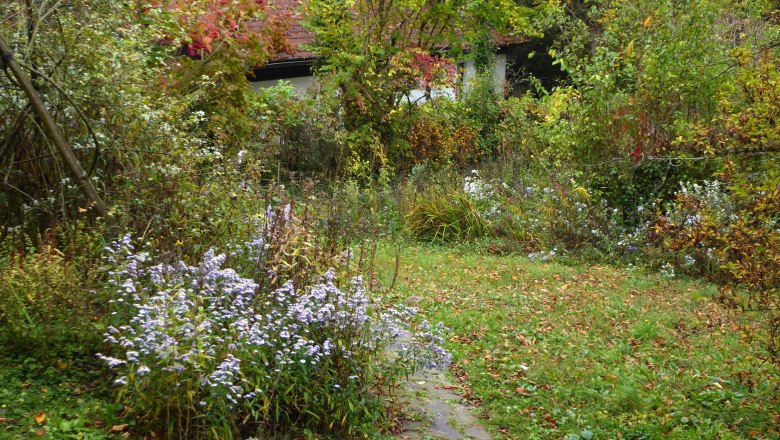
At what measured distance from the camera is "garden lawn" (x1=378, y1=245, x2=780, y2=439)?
5.57 metres

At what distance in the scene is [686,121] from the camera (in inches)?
449

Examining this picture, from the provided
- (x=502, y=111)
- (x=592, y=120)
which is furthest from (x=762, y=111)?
(x=502, y=111)

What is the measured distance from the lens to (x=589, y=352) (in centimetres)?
707

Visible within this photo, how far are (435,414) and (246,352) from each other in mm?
1730

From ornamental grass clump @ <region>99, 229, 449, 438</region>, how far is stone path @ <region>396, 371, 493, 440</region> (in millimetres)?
267

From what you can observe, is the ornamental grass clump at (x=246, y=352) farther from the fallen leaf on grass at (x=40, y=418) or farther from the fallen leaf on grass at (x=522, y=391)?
the fallen leaf on grass at (x=522, y=391)

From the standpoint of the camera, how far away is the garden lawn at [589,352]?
18.3 feet

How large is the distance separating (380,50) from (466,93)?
4388mm

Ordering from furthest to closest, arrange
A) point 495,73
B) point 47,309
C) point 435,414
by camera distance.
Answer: point 495,73 → point 435,414 → point 47,309

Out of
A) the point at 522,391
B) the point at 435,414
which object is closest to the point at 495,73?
the point at 522,391

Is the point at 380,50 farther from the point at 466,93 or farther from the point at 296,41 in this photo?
the point at 296,41

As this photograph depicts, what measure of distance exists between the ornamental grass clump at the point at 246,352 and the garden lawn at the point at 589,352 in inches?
47.6

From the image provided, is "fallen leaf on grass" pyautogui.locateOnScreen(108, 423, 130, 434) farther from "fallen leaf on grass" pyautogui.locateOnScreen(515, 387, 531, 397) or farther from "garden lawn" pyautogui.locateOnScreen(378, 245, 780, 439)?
"fallen leaf on grass" pyautogui.locateOnScreen(515, 387, 531, 397)

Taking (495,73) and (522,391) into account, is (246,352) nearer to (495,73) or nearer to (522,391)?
(522,391)
